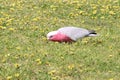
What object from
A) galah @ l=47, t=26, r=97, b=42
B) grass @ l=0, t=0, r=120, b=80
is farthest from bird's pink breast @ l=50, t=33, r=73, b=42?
grass @ l=0, t=0, r=120, b=80

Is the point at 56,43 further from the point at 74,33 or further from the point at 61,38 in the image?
the point at 74,33

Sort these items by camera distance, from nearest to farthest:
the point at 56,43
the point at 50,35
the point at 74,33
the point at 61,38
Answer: the point at 56,43
the point at 61,38
the point at 50,35
the point at 74,33

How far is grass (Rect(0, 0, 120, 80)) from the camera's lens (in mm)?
6531

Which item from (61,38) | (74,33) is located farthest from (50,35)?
(74,33)

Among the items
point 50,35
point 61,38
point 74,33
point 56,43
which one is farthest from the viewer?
point 74,33

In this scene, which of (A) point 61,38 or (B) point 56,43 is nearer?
(B) point 56,43

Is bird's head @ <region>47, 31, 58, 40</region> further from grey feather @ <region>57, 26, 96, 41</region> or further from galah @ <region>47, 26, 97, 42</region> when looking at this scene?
grey feather @ <region>57, 26, 96, 41</region>

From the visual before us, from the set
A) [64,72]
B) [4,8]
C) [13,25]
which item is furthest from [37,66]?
[4,8]

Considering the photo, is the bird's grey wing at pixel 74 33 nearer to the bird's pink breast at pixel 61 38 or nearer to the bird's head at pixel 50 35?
the bird's pink breast at pixel 61 38

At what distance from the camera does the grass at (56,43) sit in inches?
257

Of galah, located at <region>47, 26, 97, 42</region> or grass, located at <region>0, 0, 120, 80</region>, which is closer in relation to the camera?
grass, located at <region>0, 0, 120, 80</region>

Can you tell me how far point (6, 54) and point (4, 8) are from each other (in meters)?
3.76

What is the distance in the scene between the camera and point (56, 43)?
8070 mm

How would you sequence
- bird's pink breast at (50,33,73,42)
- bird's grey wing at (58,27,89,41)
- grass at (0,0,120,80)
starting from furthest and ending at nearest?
1. bird's grey wing at (58,27,89,41)
2. bird's pink breast at (50,33,73,42)
3. grass at (0,0,120,80)
